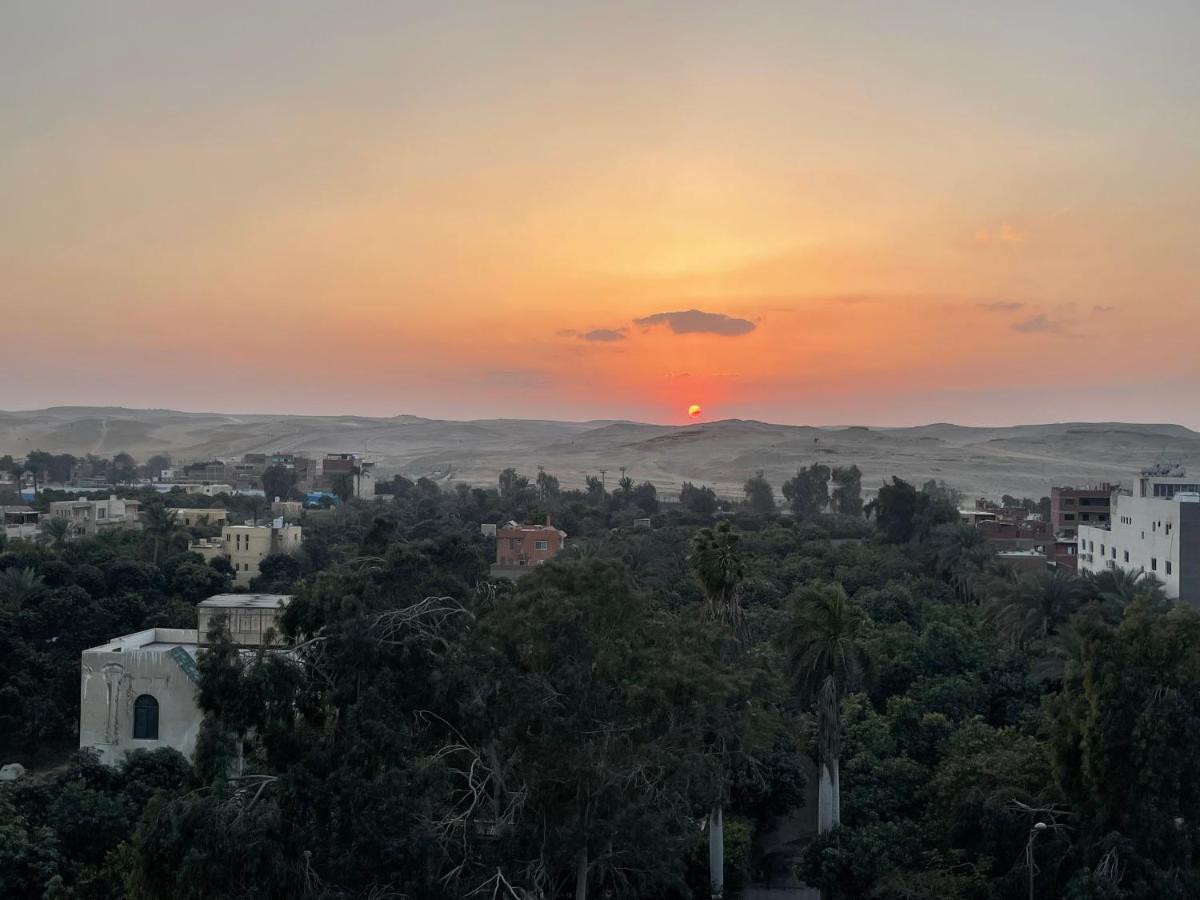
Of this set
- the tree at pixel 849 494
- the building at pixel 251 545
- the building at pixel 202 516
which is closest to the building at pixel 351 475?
the building at pixel 202 516

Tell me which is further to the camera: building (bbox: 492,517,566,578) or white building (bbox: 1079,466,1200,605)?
building (bbox: 492,517,566,578)

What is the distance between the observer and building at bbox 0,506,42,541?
61781mm

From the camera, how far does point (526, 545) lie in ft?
197

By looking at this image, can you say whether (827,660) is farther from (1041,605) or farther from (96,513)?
(96,513)

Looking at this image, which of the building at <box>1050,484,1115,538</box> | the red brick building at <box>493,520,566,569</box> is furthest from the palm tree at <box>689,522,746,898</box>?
the building at <box>1050,484,1115,538</box>

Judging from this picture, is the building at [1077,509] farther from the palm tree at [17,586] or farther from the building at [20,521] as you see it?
the building at [20,521]

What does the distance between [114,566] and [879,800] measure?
102 ft

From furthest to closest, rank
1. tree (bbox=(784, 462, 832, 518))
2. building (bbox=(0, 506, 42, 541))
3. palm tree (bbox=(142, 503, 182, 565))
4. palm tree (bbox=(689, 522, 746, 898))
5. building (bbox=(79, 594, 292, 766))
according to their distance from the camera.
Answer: tree (bbox=(784, 462, 832, 518)), building (bbox=(0, 506, 42, 541)), palm tree (bbox=(142, 503, 182, 565)), building (bbox=(79, 594, 292, 766)), palm tree (bbox=(689, 522, 746, 898))

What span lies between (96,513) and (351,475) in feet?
125

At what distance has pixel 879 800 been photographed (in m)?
23.2

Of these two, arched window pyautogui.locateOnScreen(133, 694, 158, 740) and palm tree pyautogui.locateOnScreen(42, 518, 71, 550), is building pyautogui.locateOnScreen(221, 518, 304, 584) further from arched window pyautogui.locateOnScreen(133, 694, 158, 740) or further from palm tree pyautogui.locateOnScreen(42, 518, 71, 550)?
arched window pyautogui.locateOnScreen(133, 694, 158, 740)

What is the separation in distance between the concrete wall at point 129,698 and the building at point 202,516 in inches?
1688

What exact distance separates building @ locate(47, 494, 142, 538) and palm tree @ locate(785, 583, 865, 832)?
56.5 metres

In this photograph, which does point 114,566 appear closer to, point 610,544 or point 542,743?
point 610,544
